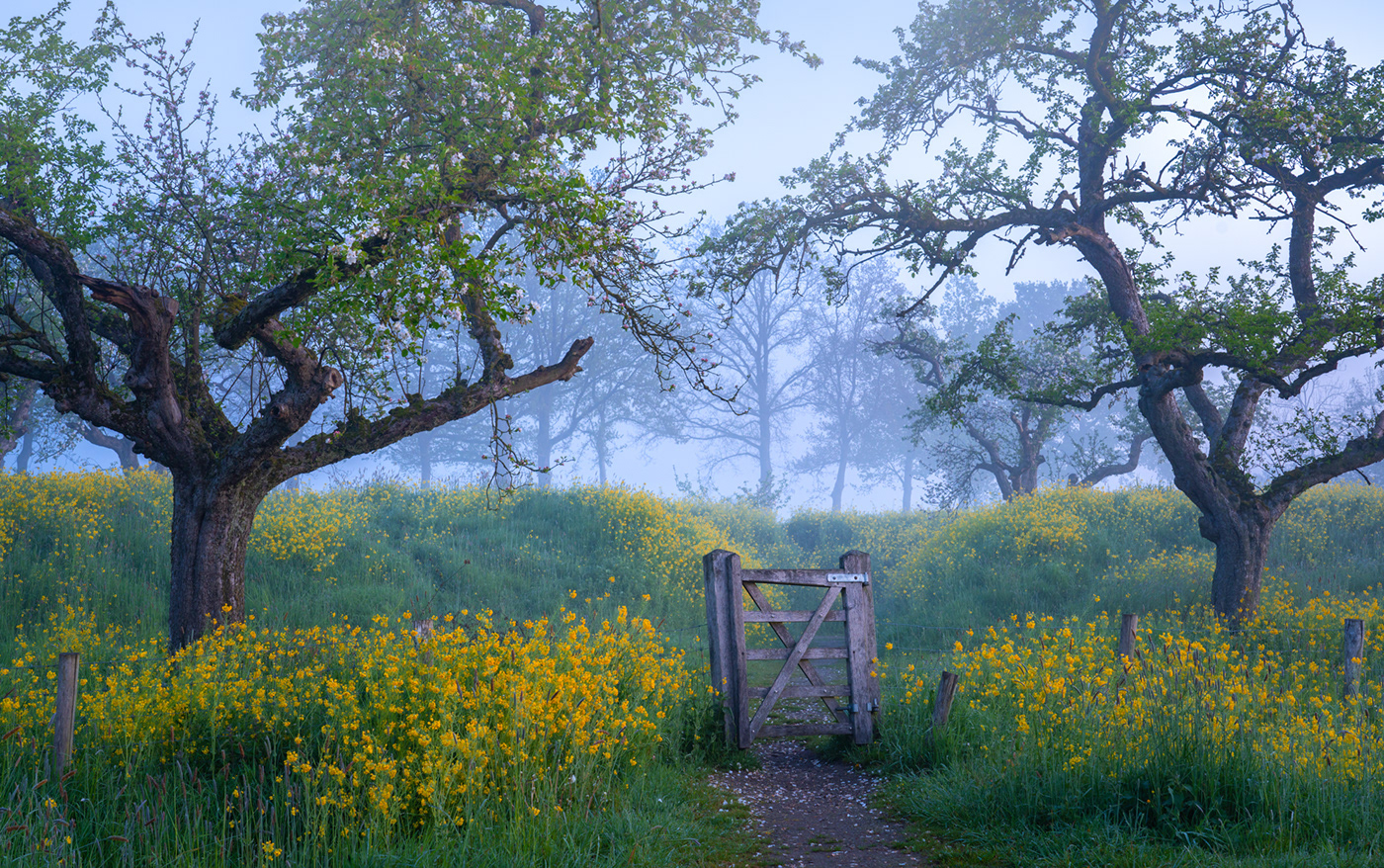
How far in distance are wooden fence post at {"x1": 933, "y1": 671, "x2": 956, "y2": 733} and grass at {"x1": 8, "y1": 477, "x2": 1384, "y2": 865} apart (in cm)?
21

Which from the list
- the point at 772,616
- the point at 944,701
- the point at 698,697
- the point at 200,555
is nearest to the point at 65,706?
the point at 200,555

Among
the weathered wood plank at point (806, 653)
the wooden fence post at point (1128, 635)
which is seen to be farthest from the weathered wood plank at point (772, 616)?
the wooden fence post at point (1128, 635)

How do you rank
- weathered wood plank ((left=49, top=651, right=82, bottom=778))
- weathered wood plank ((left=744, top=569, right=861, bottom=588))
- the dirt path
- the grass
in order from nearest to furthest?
the grass → weathered wood plank ((left=49, top=651, right=82, bottom=778)) → the dirt path → weathered wood plank ((left=744, top=569, right=861, bottom=588))

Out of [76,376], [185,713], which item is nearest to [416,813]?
[185,713]

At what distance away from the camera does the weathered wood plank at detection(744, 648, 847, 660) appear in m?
8.80

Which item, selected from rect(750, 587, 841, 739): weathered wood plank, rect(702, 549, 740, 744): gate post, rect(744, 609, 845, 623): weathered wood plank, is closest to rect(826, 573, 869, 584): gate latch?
rect(750, 587, 841, 739): weathered wood plank

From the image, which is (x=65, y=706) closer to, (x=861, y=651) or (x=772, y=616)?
(x=772, y=616)

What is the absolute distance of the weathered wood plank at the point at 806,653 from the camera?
28.9 ft

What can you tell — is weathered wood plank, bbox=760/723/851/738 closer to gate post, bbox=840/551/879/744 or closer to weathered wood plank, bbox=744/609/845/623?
gate post, bbox=840/551/879/744

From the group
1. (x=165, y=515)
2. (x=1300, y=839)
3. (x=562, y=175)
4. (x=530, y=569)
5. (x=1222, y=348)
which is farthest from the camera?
(x=530, y=569)

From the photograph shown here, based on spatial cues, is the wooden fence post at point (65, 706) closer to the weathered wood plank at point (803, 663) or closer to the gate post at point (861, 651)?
the weathered wood plank at point (803, 663)

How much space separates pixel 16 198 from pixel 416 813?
9.52 m

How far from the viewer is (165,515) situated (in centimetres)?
1580

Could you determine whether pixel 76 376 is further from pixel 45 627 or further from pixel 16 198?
pixel 45 627
